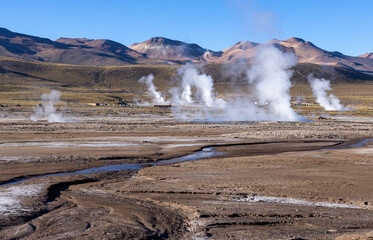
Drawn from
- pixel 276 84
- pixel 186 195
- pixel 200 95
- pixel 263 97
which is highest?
pixel 276 84

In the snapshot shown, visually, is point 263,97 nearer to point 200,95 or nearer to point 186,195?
point 200,95

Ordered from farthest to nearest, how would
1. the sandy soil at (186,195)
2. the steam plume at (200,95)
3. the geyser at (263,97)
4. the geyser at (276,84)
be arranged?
1. the steam plume at (200,95)
2. the geyser at (276,84)
3. the geyser at (263,97)
4. the sandy soil at (186,195)

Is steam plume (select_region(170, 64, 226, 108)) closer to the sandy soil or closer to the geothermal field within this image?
the geothermal field

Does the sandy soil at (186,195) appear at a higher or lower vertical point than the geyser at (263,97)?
lower

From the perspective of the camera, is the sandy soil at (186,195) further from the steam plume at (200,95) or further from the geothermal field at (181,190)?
the steam plume at (200,95)

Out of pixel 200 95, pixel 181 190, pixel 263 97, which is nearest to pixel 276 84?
pixel 263 97

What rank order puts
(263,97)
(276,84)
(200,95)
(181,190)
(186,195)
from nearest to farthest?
(186,195) → (181,190) → (276,84) → (263,97) → (200,95)

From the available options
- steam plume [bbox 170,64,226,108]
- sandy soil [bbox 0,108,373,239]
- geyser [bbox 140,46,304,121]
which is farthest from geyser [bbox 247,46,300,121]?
sandy soil [bbox 0,108,373,239]

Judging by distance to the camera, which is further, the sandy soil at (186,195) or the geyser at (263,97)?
the geyser at (263,97)

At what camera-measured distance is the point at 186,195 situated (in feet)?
51.4

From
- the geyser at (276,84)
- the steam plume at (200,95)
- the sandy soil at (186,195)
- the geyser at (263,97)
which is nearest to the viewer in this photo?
the sandy soil at (186,195)

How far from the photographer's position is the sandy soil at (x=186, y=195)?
1175 cm

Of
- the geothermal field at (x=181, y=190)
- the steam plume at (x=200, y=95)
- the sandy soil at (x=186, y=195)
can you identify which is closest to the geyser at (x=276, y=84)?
the steam plume at (x=200, y=95)

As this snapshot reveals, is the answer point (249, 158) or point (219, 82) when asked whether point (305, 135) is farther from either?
point (219, 82)
